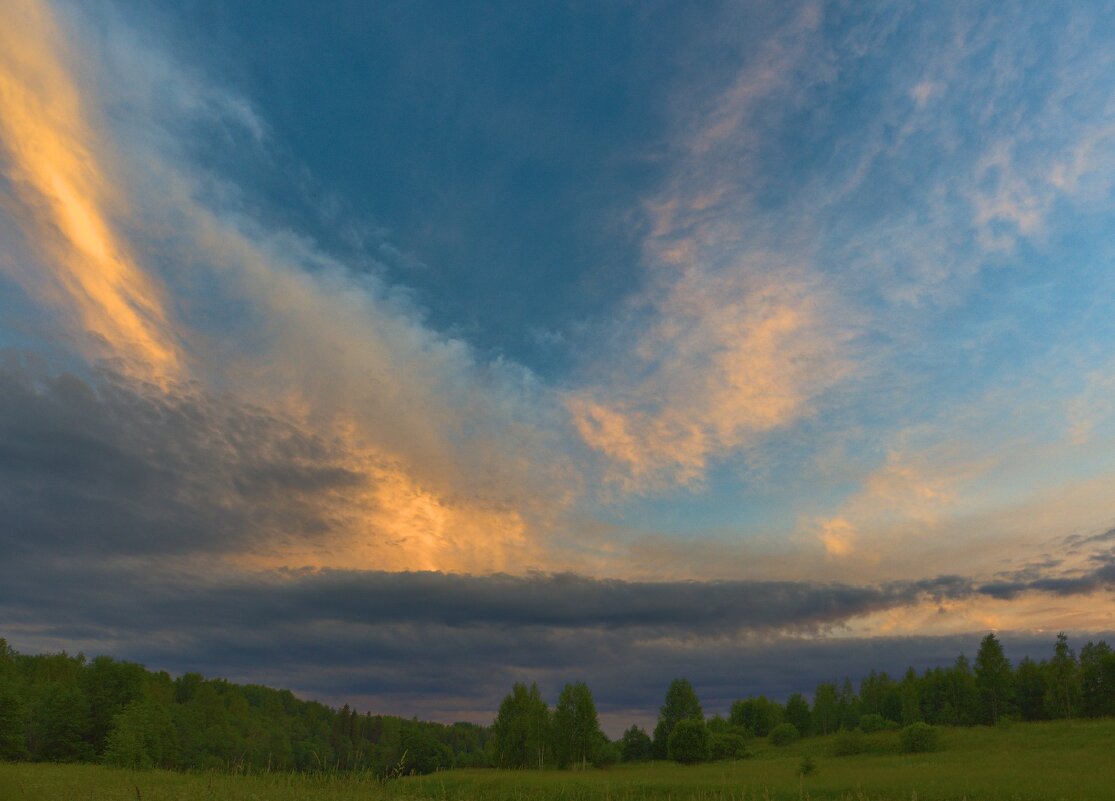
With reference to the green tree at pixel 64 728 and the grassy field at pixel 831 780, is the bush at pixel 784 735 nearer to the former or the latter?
the grassy field at pixel 831 780

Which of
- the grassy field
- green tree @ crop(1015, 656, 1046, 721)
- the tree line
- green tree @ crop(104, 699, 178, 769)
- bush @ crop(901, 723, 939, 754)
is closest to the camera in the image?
the grassy field

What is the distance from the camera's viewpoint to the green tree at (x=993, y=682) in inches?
4377

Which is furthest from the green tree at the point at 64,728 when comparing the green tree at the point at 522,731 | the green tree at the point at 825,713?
the green tree at the point at 825,713

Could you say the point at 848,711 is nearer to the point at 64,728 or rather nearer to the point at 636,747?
the point at 636,747

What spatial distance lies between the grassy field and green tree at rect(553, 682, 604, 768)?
2167cm

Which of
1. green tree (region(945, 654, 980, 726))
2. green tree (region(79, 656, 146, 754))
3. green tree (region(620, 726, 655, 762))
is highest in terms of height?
green tree (region(79, 656, 146, 754))

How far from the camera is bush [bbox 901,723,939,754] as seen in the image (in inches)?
3095

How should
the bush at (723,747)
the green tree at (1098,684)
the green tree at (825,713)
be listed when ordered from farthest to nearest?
the green tree at (825,713), the bush at (723,747), the green tree at (1098,684)

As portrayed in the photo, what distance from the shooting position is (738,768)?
82375 mm

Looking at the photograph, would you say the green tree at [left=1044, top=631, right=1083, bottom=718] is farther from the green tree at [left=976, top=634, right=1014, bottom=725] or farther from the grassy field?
the grassy field

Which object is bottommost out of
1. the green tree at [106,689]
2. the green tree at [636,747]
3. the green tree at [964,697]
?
the green tree at [636,747]

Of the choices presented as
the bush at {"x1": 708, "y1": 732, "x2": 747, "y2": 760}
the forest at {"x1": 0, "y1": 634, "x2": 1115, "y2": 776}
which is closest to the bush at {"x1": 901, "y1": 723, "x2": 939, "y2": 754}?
the forest at {"x1": 0, "y1": 634, "x2": 1115, "y2": 776}

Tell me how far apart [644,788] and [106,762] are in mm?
54453

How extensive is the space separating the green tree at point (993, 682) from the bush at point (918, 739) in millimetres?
42450
